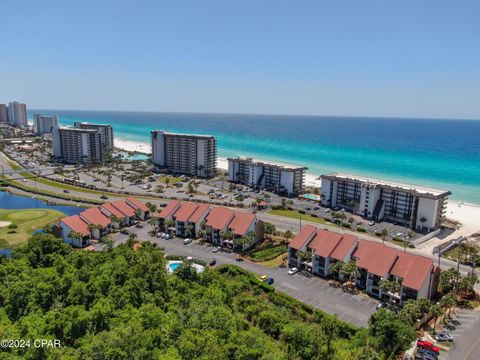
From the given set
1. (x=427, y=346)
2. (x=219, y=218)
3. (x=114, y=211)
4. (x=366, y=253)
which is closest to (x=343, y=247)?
(x=366, y=253)

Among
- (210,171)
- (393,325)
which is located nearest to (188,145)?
(210,171)

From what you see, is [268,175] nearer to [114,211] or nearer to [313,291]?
[114,211]

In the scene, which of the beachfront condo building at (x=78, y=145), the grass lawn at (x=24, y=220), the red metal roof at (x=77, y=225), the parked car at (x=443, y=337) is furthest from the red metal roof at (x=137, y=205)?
the beachfront condo building at (x=78, y=145)

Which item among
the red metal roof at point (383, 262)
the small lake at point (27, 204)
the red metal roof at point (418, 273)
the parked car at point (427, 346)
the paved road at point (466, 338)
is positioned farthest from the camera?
the small lake at point (27, 204)

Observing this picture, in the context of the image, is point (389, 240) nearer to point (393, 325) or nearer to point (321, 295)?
point (321, 295)

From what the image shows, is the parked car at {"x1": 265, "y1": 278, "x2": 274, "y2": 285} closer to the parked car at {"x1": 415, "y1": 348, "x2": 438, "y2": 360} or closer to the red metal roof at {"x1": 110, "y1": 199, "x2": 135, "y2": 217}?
the parked car at {"x1": 415, "y1": 348, "x2": 438, "y2": 360}

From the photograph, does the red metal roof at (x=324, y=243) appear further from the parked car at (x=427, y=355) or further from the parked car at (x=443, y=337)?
the parked car at (x=427, y=355)
